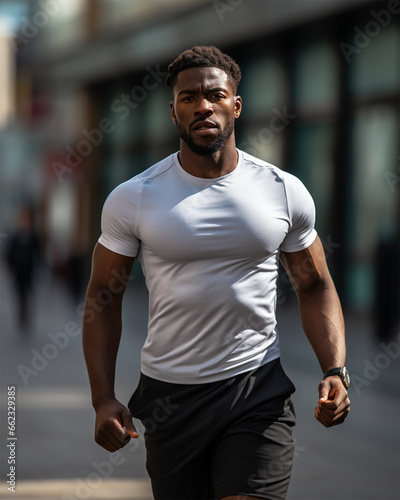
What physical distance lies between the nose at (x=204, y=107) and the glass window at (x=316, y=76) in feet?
44.8

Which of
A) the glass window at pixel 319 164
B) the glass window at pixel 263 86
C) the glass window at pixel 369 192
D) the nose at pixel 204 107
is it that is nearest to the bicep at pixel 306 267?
the nose at pixel 204 107

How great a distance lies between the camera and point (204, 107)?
3.31m

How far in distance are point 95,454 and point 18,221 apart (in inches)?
313

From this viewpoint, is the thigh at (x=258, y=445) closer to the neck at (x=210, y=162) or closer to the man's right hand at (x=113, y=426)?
the man's right hand at (x=113, y=426)

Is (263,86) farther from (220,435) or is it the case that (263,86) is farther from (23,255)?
(220,435)

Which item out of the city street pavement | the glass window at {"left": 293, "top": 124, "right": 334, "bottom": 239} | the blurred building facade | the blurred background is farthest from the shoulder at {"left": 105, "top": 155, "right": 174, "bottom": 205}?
the glass window at {"left": 293, "top": 124, "right": 334, "bottom": 239}

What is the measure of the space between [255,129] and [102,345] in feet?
50.8

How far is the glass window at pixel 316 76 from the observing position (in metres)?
16.7

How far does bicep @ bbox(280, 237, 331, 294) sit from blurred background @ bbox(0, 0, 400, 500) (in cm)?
262

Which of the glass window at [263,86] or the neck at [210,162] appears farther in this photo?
the glass window at [263,86]

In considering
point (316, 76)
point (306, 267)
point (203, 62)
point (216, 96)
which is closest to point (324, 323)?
point (306, 267)

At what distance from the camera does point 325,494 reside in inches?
231

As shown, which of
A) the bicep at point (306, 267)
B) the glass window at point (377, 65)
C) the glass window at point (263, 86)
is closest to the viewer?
the bicep at point (306, 267)

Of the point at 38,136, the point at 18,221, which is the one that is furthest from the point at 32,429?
the point at 38,136
